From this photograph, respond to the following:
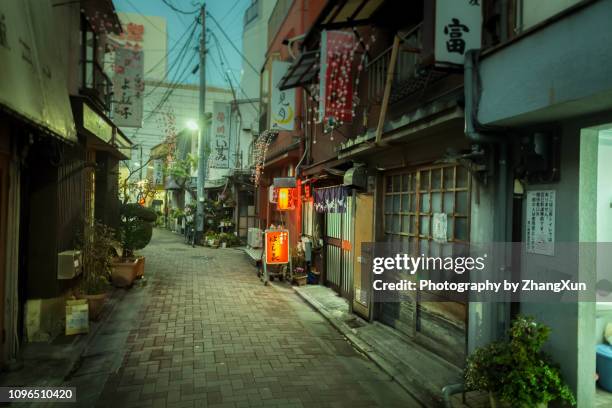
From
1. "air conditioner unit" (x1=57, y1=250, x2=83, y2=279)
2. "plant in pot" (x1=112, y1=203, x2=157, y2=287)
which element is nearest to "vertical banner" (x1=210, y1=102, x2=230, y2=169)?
"plant in pot" (x1=112, y1=203, x2=157, y2=287)

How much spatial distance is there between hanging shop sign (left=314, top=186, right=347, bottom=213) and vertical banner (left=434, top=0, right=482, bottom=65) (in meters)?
5.62

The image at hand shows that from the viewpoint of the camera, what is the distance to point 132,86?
13.1 meters

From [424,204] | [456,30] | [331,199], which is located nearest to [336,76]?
[331,199]

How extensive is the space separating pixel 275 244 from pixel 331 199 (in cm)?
300

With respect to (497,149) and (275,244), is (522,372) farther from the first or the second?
(275,244)

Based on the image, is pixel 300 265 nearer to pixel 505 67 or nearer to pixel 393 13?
pixel 393 13

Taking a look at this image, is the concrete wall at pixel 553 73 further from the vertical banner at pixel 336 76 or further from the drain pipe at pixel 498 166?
the vertical banner at pixel 336 76

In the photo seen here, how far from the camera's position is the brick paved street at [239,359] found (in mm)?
6047

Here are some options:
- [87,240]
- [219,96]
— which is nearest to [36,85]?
[87,240]

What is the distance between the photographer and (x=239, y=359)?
24.5 ft

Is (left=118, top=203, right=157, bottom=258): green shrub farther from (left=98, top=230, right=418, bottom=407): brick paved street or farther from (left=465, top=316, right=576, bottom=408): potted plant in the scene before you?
(left=465, top=316, right=576, bottom=408): potted plant

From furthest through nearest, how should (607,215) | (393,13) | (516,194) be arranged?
(393,13) → (607,215) → (516,194)

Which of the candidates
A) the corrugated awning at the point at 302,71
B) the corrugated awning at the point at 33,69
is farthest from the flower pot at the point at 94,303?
the corrugated awning at the point at 302,71

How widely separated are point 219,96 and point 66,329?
119 feet
